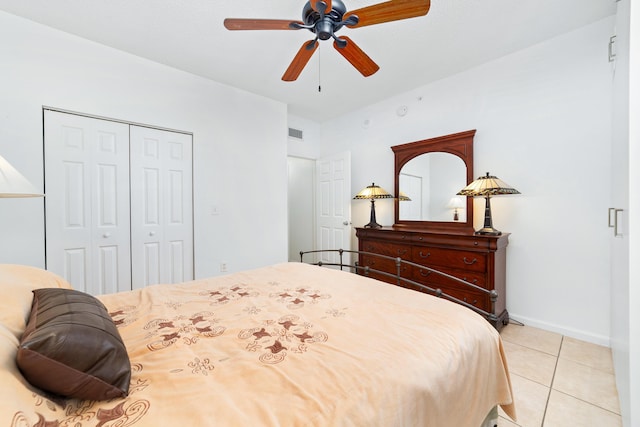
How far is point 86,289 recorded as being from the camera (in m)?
2.65

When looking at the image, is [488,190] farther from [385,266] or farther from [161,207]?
[161,207]

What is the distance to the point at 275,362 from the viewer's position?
3.03 ft

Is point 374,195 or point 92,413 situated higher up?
point 374,195

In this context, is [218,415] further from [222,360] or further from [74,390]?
[74,390]

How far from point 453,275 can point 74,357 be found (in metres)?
2.94

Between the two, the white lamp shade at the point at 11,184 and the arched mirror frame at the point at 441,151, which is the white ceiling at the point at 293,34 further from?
the white lamp shade at the point at 11,184

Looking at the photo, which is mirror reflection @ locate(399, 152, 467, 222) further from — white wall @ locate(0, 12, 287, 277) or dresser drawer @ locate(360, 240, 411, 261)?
white wall @ locate(0, 12, 287, 277)

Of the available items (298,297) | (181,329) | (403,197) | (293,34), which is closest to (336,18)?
(293,34)

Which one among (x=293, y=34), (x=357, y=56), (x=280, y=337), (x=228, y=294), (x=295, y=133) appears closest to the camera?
(x=280, y=337)

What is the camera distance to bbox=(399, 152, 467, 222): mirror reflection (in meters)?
3.24

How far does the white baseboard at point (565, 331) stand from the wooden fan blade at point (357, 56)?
9.46 ft

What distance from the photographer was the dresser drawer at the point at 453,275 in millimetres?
2613

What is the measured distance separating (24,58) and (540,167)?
4932 millimetres

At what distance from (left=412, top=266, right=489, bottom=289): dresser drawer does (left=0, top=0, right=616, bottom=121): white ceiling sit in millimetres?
2236
